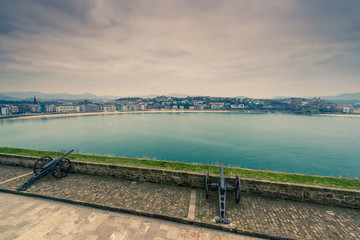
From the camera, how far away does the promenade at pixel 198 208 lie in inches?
209

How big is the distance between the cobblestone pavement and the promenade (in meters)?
0.13

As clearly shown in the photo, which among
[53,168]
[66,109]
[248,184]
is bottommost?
[248,184]

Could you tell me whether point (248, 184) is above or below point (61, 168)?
below

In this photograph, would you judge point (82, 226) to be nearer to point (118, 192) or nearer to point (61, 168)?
point (118, 192)

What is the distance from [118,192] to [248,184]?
6.06m

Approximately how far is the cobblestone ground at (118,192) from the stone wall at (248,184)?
0.33 metres

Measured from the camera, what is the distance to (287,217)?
587 centimetres

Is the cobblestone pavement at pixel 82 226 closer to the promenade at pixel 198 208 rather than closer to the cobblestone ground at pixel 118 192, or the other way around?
the promenade at pixel 198 208

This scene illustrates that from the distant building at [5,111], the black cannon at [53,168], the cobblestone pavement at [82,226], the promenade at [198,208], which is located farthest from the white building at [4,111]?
the cobblestone pavement at [82,226]

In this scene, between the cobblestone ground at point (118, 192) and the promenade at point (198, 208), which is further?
the cobblestone ground at point (118, 192)

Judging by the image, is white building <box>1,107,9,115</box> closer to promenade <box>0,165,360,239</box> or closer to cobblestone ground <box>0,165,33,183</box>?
cobblestone ground <box>0,165,33,183</box>

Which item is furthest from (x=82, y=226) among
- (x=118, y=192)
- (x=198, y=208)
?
(x=198, y=208)

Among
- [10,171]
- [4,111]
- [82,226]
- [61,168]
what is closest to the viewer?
[82,226]

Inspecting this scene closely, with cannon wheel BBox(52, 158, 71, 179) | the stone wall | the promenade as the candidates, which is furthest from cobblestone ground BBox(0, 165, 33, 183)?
cannon wheel BBox(52, 158, 71, 179)
